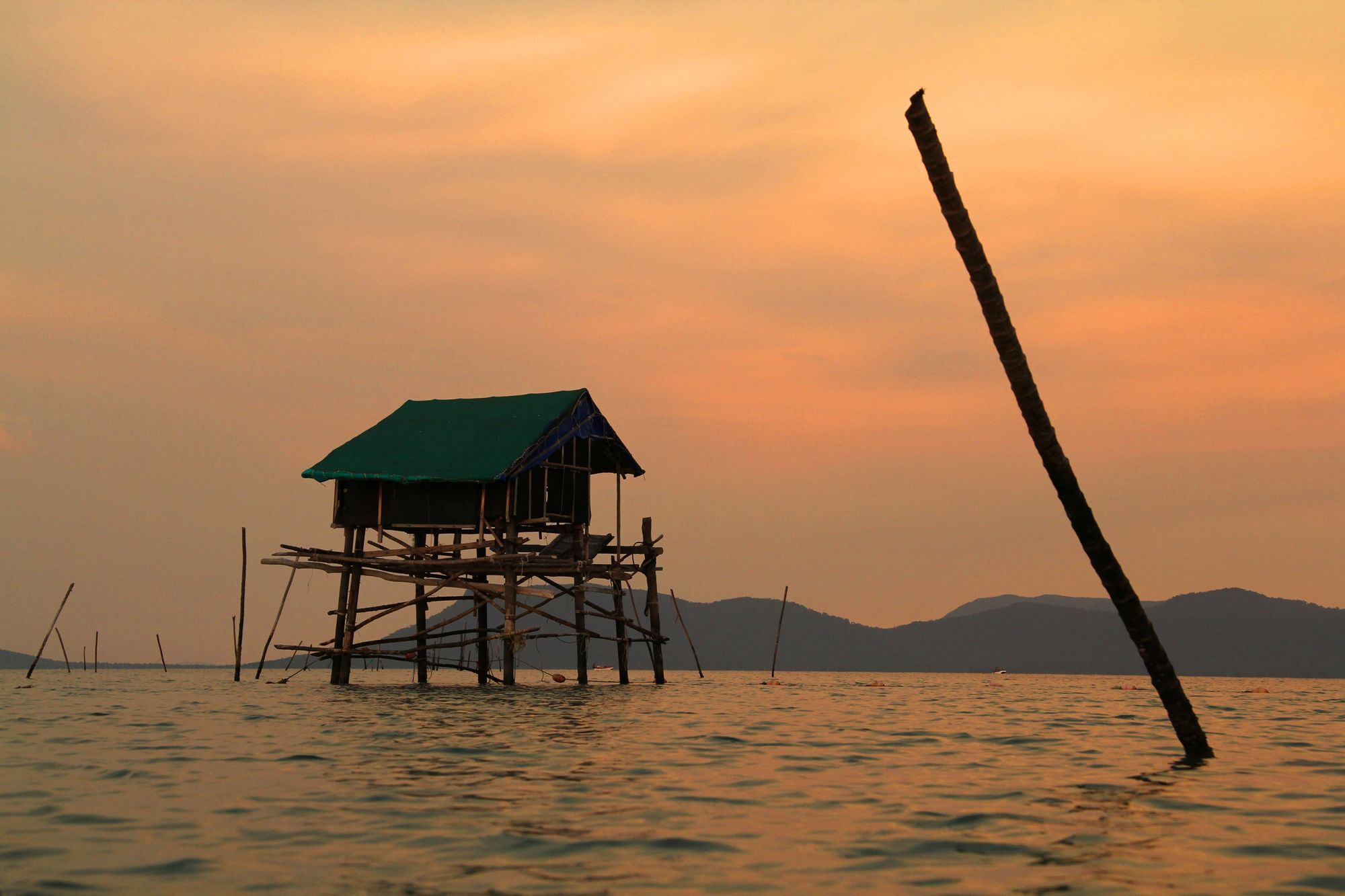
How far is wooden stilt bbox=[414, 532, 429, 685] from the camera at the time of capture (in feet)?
115

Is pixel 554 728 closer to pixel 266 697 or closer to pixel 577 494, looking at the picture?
pixel 266 697

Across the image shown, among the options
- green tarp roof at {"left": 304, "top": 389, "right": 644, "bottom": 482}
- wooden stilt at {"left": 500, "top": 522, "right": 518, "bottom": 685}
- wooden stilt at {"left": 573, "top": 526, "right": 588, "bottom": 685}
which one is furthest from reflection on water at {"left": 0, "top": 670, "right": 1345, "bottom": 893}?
wooden stilt at {"left": 573, "top": 526, "right": 588, "bottom": 685}

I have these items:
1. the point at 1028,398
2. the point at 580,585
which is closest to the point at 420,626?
Result: the point at 580,585

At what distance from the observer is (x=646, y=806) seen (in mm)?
11141

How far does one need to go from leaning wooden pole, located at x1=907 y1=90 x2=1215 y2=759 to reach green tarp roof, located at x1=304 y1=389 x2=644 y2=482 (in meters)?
20.0

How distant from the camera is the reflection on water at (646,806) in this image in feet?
27.0

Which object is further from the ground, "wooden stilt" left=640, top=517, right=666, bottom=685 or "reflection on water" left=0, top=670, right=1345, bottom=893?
"wooden stilt" left=640, top=517, right=666, bottom=685

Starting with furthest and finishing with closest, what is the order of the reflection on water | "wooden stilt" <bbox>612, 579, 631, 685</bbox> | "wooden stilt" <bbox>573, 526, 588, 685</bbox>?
1. "wooden stilt" <bbox>612, 579, 631, 685</bbox>
2. "wooden stilt" <bbox>573, 526, 588, 685</bbox>
3. the reflection on water

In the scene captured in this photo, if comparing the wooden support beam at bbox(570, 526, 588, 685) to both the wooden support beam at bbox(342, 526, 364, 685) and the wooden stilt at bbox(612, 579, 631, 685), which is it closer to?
the wooden stilt at bbox(612, 579, 631, 685)

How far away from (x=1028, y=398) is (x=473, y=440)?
74.5 ft

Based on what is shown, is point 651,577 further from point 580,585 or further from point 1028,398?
point 1028,398

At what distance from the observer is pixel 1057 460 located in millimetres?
13547

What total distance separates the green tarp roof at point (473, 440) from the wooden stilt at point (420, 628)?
253 centimetres

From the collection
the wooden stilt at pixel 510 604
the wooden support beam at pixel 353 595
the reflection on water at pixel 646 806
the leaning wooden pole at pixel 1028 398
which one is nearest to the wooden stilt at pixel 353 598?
the wooden support beam at pixel 353 595
